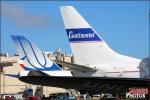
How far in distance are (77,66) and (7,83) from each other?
54903 mm

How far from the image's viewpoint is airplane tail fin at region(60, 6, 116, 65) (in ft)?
115

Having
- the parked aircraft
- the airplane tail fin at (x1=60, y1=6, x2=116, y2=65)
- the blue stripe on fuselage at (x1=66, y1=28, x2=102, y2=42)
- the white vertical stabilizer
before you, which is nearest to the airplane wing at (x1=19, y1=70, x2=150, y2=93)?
the parked aircraft

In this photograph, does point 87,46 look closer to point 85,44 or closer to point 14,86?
point 85,44

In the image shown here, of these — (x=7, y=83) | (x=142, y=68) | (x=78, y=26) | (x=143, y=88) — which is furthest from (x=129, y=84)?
(x=7, y=83)

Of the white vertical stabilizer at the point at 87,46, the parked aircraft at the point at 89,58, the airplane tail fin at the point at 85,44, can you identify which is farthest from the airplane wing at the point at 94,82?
the airplane tail fin at the point at 85,44

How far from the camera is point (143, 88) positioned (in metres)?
19.2

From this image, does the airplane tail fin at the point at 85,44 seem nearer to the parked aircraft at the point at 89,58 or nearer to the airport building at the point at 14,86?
the parked aircraft at the point at 89,58

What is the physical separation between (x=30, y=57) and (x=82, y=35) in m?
7.71

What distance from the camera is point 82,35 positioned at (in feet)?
116

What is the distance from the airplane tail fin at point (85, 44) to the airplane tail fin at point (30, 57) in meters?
5.26

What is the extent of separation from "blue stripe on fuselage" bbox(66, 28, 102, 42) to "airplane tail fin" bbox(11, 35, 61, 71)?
17.8ft

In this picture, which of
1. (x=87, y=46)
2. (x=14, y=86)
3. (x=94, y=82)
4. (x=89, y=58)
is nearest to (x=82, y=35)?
(x=87, y=46)

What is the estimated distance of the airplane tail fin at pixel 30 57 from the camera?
132ft

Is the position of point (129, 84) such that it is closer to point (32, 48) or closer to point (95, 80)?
point (95, 80)
